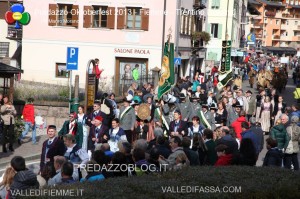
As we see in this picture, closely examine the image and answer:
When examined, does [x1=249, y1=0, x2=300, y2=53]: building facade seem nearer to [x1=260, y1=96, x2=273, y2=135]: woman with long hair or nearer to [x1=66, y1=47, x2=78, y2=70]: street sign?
[x1=260, y1=96, x2=273, y2=135]: woman with long hair

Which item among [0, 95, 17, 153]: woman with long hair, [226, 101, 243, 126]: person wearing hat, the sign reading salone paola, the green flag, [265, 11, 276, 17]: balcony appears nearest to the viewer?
[0, 95, 17, 153]: woman with long hair

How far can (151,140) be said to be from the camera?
59.7ft

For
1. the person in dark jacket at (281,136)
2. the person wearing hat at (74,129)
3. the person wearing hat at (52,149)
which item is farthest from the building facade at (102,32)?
the person wearing hat at (52,149)

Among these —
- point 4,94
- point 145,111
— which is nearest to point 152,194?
point 145,111

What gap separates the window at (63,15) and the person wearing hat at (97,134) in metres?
24.4

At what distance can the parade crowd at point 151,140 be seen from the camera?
460 inches

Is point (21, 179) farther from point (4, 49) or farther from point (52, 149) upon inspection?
point (4, 49)

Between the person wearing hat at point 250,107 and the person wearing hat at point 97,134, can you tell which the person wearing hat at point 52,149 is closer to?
the person wearing hat at point 97,134

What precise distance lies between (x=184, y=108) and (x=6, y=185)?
13323 millimetres

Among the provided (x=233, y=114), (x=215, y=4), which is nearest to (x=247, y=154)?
(x=233, y=114)

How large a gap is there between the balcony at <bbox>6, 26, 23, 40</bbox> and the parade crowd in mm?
17379

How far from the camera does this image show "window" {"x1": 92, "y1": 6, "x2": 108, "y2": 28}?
135ft

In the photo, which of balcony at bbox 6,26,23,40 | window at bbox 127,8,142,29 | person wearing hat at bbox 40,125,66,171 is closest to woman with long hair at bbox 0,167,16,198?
person wearing hat at bbox 40,125,66,171

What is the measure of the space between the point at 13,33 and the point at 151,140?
29.2 m
